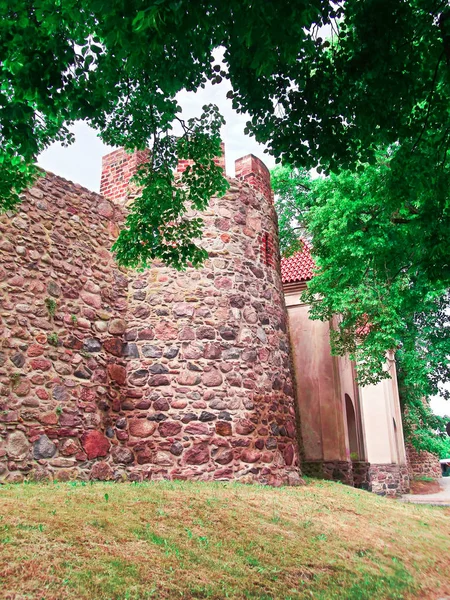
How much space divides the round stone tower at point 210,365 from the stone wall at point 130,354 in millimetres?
20

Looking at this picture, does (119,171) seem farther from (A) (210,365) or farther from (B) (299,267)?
(B) (299,267)

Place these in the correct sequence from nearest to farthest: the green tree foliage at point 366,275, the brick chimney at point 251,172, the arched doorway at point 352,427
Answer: the brick chimney at point 251,172 < the green tree foliage at point 366,275 < the arched doorway at point 352,427

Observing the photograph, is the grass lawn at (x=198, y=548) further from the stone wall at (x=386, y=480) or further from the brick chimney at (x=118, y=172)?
the stone wall at (x=386, y=480)

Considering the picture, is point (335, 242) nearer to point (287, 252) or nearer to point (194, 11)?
point (287, 252)

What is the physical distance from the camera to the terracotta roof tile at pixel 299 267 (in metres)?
14.1

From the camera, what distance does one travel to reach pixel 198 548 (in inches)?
164

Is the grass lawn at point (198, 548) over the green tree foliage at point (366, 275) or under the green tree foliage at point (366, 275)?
under

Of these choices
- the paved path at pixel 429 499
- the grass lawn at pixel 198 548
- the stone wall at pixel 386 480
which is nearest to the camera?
the grass lawn at pixel 198 548

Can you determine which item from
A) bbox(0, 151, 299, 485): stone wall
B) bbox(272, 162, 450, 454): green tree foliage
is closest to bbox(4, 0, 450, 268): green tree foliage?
bbox(0, 151, 299, 485): stone wall

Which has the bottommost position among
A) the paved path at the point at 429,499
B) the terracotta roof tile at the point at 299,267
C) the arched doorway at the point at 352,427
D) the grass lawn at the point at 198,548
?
the paved path at the point at 429,499

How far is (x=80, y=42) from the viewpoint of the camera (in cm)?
407

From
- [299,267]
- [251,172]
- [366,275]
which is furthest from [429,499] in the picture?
[251,172]

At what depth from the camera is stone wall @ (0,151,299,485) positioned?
22.4 feet

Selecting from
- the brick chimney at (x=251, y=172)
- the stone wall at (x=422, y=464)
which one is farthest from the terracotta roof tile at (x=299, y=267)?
the stone wall at (x=422, y=464)
